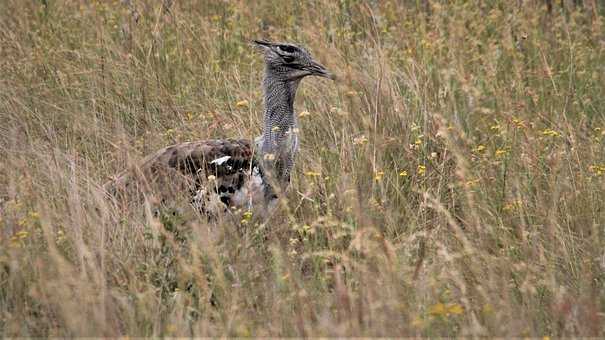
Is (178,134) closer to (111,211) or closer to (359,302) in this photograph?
(111,211)

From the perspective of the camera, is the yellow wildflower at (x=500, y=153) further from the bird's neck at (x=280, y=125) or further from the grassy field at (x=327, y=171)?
the bird's neck at (x=280, y=125)

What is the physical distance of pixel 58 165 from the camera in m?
5.44

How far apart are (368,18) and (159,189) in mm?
3209

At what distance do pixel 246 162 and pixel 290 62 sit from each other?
702mm

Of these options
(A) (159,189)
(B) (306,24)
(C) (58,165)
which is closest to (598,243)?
(A) (159,189)

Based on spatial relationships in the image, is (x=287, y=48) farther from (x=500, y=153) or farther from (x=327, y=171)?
(x=500, y=153)

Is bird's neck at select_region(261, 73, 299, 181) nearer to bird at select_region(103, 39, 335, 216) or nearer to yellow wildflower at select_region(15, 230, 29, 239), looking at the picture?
bird at select_region(103, 39, 335, 216)

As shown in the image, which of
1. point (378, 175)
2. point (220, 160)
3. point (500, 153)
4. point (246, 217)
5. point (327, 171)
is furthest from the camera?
point (327, 171)

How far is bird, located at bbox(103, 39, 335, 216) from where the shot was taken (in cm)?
552

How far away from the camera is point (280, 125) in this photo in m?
5.96

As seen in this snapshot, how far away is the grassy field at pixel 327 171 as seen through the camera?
4121 millimetres

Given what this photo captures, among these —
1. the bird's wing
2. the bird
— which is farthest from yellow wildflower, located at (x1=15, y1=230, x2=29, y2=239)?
the bird's wing

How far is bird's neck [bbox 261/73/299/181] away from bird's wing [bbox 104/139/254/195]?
15 cm

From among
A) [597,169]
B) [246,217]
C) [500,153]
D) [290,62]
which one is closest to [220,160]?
[246,217]
